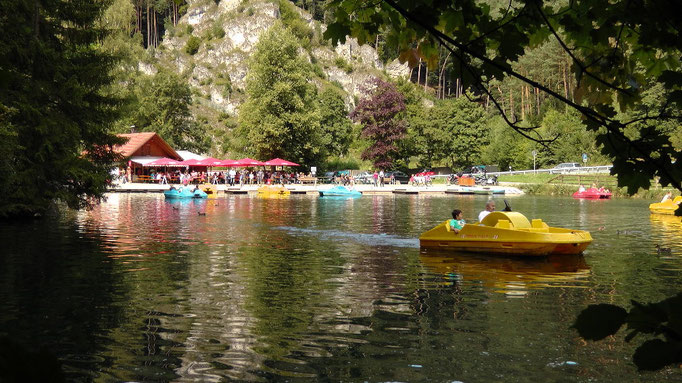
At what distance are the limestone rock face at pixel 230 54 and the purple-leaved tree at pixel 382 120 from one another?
57.9 m

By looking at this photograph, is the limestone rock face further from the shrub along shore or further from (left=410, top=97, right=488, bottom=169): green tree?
the shrub along shore

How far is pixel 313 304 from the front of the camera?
12.9 m

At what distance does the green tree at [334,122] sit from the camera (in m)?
99.3

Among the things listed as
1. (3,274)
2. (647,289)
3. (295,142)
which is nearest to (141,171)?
(295,142)

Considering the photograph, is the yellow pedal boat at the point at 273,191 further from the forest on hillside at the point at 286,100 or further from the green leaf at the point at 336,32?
the green leaf at the point at 336,32

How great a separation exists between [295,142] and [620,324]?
263 feet

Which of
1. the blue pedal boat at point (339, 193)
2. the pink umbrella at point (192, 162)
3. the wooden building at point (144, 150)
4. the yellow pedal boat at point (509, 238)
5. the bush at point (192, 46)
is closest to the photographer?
the yellow pedal boat at point (509, 238)

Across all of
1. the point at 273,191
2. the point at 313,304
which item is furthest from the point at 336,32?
the point at 273,191

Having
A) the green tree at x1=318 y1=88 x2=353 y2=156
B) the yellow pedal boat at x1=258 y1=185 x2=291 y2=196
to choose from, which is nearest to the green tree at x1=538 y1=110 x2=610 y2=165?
the green tree at x1=318 y1=88 x2=353 y2=156

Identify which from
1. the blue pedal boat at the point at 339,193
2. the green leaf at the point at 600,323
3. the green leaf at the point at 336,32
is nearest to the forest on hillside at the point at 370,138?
the blue pedal boat at the point at 339,193

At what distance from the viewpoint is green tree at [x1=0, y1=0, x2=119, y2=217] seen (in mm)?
26422

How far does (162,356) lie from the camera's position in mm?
9102

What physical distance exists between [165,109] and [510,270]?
261 ft

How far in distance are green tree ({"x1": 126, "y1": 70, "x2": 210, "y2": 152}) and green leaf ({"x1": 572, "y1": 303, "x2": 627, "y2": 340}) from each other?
89.4 meters
